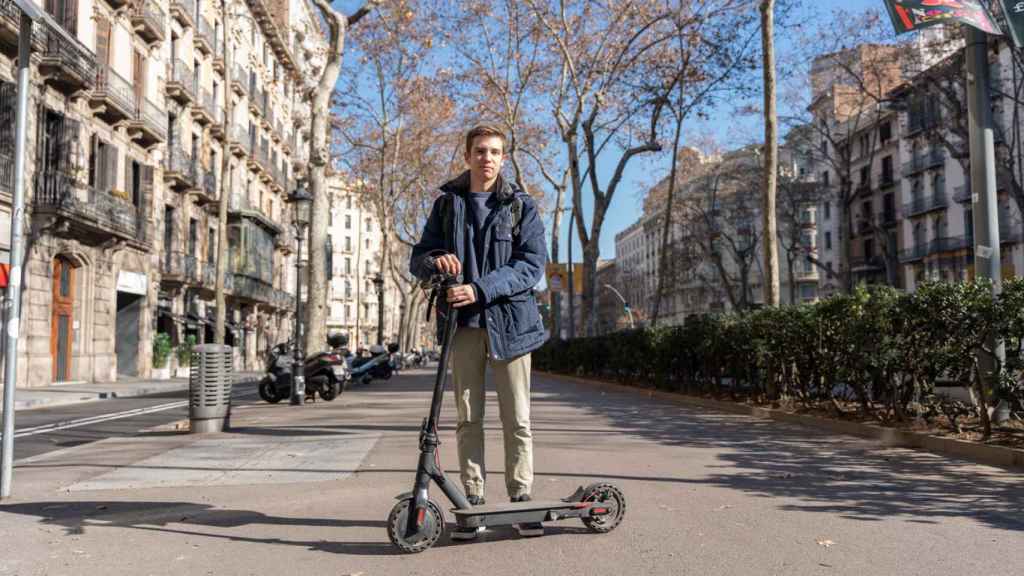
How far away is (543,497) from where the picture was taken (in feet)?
16.4

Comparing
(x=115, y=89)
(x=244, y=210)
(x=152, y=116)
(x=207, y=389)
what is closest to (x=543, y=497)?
(x=207, y=389)

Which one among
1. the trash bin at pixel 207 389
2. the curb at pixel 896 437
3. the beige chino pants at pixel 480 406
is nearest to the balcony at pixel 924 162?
the curb at pixel 896 437

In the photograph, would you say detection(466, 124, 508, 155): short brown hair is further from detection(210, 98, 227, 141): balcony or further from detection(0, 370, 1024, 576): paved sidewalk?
detection(210, 98, 227, 141): balcony

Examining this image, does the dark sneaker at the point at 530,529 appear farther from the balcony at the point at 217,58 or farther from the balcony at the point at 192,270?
the balcony at the point at 217,58

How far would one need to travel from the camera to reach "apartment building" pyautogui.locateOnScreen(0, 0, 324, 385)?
2138 centimetres

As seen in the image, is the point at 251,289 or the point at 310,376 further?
the point at 251,289

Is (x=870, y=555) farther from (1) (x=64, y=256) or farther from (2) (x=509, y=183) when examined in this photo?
(1) (x=64, y=256)

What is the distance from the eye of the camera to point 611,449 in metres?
7.56

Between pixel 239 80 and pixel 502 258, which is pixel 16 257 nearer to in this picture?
pixel 502 258

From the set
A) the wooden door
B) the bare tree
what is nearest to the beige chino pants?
the bare tree

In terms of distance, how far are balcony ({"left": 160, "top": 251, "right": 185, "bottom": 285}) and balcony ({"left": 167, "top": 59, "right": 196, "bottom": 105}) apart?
5.38 metres

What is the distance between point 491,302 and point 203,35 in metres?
33.4

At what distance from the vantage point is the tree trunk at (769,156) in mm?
13844

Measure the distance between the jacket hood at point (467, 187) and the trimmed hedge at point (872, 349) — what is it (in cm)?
476
